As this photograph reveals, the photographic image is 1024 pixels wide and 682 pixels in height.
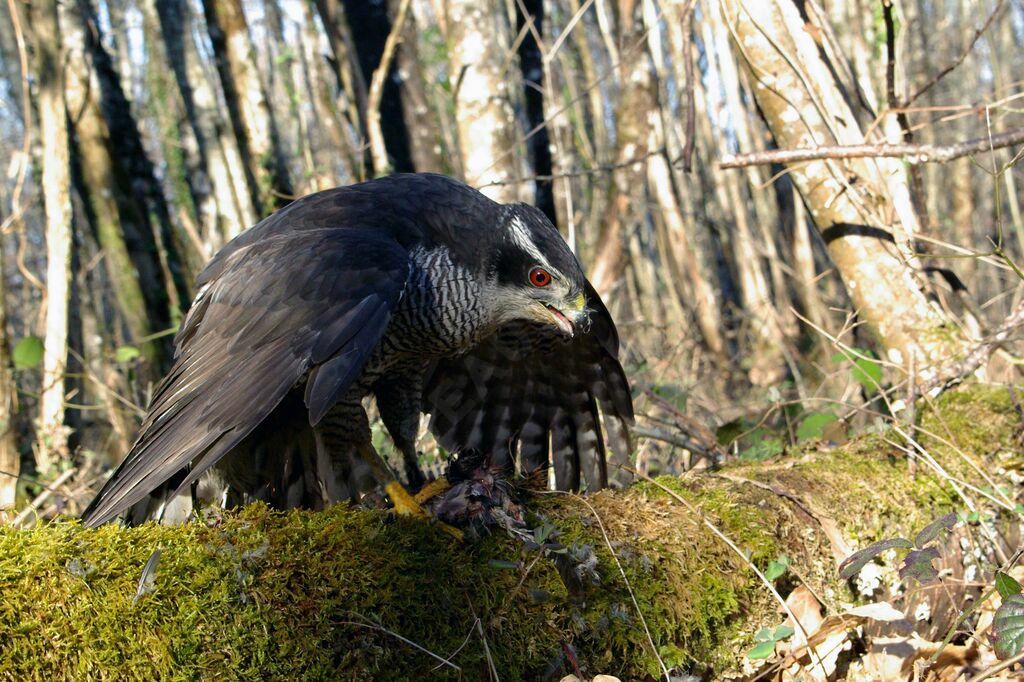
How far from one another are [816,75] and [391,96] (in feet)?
12.5

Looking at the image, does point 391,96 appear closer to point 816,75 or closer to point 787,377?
point 816,75

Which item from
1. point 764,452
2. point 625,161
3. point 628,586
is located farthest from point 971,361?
point 625,161

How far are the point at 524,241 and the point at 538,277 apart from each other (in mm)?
169

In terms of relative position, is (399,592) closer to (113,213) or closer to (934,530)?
(934,530)

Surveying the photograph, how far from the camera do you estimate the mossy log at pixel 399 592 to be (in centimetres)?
233

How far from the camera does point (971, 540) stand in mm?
3596

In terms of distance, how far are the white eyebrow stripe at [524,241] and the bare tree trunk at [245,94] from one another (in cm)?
490

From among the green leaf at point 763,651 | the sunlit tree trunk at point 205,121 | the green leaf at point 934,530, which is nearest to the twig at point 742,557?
the green leaf at point 763,651

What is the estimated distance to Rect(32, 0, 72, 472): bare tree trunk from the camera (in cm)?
Result: 623

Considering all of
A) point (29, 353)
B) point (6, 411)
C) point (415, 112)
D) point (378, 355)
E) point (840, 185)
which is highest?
point (415, 112)

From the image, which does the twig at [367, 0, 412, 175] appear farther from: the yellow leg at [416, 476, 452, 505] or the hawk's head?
the yellow leg at [416, 476, 452, 505]

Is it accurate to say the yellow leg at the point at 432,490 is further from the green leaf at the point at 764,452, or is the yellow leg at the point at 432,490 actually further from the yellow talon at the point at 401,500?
the green leaf at the point at 764,452

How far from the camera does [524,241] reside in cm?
390

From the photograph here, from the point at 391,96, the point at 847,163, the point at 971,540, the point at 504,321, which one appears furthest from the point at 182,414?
the point at 391,96
